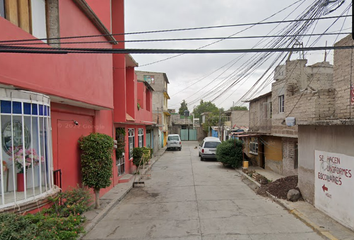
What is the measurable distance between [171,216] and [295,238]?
10.5 ft

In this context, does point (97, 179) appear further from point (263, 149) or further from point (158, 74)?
point (158, 74)

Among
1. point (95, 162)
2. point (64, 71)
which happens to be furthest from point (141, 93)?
point (64, 71)

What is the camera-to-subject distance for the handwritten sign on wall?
517 cm

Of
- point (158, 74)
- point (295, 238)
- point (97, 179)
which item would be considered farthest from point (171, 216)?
point (158, 74)

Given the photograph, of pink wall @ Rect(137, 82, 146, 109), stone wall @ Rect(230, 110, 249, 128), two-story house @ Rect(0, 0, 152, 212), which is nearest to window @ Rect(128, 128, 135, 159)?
pink wall @ Rect(137, 82, 146, 109)

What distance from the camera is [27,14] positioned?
176 inches

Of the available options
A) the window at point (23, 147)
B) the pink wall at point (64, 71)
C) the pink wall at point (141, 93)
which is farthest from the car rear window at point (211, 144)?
the window at point (23, 147)

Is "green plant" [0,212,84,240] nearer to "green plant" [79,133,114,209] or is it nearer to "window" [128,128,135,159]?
"green plant" [79,133,114,209]

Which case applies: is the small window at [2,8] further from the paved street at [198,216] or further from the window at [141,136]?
the window at [141,136]

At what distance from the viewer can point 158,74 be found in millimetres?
30875

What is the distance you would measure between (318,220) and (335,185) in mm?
1001

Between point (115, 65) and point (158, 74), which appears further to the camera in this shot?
point (158, 74)

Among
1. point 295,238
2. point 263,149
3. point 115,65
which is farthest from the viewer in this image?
point 263,149

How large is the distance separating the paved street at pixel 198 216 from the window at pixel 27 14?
4.84m
